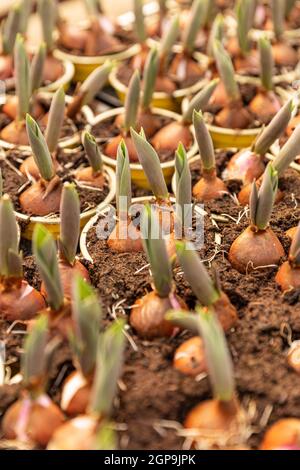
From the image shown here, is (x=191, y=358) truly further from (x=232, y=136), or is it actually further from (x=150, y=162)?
(x=232, y=136)

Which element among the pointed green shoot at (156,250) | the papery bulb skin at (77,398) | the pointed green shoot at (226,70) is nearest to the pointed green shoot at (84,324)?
the papery bulb skin at (77,398)

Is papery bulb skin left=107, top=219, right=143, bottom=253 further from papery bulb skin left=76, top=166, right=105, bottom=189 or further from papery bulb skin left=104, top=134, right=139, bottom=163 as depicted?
papery bulb skin left=104, top=134, right=139, bottom=163

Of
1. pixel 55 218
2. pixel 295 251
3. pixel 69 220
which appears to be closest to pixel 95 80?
pixel 55 218

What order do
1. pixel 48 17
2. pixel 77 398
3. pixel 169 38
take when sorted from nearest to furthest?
pixel 77 398, pixel 169 38, pixel 48 17

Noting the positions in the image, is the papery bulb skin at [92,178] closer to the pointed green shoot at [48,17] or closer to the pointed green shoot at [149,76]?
the pointed green shoot at [149,76]

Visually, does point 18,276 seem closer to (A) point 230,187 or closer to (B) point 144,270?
(B) point 144,270
